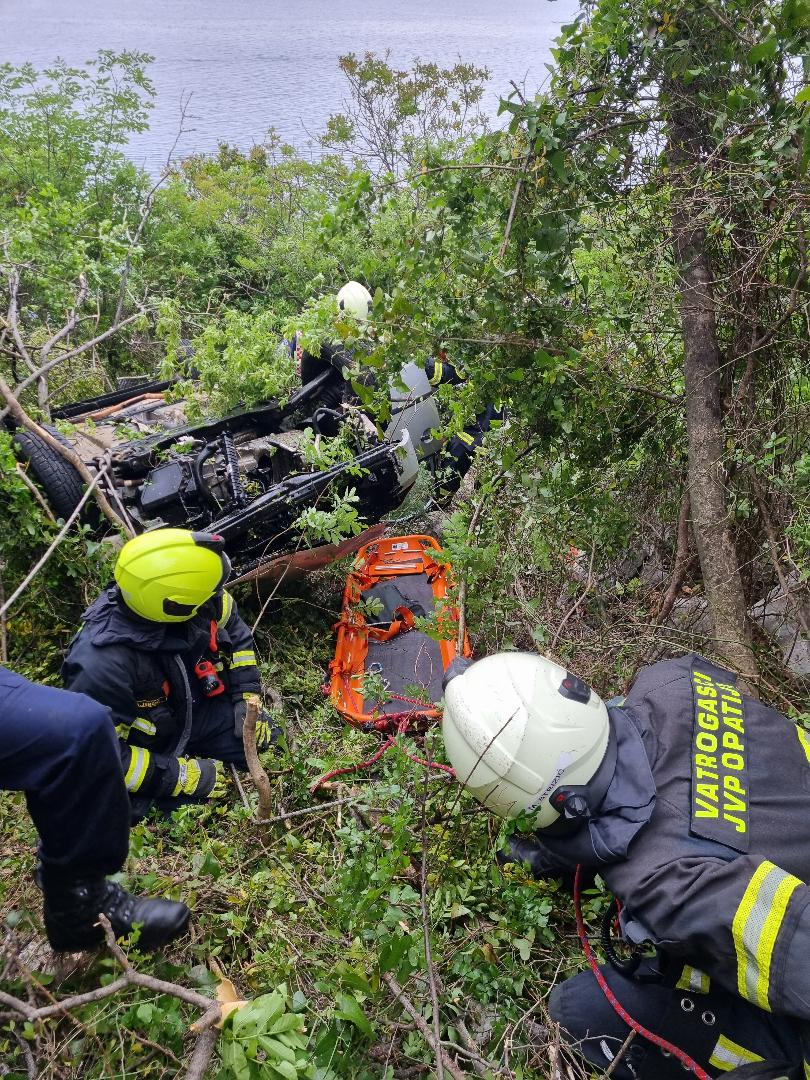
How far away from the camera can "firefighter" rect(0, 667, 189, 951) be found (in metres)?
2.06

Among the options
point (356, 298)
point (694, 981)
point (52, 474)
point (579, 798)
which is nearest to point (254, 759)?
point (579, 798)

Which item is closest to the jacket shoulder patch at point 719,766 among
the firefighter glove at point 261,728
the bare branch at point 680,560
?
the bare branch at point 680,560

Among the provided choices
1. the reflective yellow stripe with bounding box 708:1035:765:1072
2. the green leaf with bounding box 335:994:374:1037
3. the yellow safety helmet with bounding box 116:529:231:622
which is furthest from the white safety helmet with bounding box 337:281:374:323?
the reflective yellow stripe with bounding box 708:1035:765:1072

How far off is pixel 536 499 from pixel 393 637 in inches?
61.8

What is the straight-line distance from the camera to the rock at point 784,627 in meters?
2.83


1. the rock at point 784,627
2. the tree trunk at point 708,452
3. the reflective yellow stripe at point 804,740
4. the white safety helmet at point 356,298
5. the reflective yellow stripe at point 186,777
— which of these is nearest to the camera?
the reflective yellow stripe at point 804,740

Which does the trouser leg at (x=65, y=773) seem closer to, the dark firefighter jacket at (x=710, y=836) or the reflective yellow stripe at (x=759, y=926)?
the dark firefighter jacket at (x=710, y=836)

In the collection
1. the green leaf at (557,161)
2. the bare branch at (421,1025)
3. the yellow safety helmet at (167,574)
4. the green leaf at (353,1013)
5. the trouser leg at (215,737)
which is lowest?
the trouser leg at (215,737)

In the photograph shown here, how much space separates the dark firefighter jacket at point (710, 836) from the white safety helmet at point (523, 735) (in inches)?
3.7

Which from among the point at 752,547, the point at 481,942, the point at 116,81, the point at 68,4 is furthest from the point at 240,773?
the point at 68,4

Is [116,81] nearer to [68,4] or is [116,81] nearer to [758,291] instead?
[758,291]

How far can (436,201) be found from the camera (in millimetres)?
2699

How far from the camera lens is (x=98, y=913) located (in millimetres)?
2254

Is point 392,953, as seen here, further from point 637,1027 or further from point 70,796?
point 70,796
